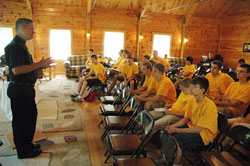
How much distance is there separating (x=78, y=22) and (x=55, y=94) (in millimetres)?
5066

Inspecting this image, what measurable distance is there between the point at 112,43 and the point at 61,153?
863cm

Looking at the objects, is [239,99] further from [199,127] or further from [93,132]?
[93,132]

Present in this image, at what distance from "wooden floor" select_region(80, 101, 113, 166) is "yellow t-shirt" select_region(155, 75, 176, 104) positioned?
124cm

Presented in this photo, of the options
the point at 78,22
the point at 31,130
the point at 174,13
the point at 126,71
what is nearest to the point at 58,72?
the point at 78,22

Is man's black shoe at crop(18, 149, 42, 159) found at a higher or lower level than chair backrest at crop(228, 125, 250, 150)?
lower

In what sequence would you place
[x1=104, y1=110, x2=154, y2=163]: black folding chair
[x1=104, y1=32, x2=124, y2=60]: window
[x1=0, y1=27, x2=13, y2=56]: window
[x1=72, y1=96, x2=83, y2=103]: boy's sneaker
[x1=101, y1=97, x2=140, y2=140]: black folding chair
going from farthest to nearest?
[x1=104, y1=32, x2=124, y2=60]: window
[x1=0, y1=27, x2=13, y2=56]: window
[x1=72, y1=96, x2=83, y2=103]: boy's sneaker
[x1=101, y1=97, x2=140, y2=140]: black folding chair
[x1=104, y1=110, x2=154, y2=163]: black folding chair

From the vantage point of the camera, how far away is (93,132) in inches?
140

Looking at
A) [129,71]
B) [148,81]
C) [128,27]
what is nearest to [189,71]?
[129,71]

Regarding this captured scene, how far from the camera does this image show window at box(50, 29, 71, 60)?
32.4 feet

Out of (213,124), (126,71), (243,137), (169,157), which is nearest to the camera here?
(169,157)

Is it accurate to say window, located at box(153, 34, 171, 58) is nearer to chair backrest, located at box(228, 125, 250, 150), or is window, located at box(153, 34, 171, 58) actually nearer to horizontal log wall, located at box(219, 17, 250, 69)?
horizontal log wall, located at box(219, 17, 250, 69)

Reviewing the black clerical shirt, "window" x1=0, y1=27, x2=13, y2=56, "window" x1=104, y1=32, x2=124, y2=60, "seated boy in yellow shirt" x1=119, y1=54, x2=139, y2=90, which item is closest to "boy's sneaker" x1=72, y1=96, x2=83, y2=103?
"seated boy in yellow shirt" x1=119, y1=54, x2=139, y2=90

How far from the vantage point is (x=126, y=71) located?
5875 millimetres

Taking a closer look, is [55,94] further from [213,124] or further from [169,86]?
[213,124]
